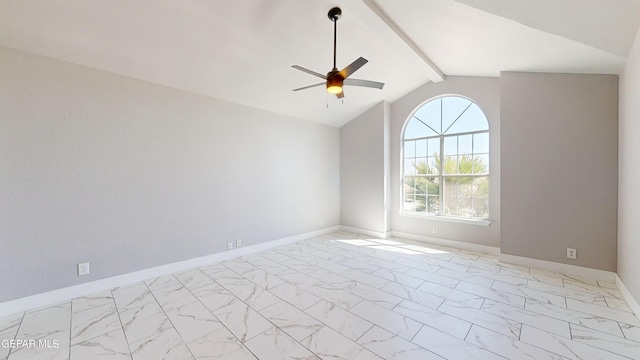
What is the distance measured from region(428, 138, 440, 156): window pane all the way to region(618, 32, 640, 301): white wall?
229cm

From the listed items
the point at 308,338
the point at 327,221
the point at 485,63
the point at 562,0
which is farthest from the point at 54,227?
the point at 485,63

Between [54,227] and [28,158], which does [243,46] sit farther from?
[54,227]

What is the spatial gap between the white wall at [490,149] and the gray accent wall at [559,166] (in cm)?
48

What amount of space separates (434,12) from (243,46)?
2.18 meters

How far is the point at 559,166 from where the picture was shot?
10.9ft

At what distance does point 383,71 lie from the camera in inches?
161

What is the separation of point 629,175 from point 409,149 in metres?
3.05

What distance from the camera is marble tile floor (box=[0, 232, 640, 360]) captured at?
6.29ft

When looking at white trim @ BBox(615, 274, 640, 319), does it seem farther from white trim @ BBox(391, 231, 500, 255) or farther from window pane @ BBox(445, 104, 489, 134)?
window pane @ BBox(445, 104, 489, 134)

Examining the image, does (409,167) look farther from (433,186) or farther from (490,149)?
(490,149)

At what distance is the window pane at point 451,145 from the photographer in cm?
468

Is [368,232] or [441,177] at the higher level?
[441,177]

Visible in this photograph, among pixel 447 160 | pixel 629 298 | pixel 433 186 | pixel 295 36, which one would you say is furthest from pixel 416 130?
pixel 629 298

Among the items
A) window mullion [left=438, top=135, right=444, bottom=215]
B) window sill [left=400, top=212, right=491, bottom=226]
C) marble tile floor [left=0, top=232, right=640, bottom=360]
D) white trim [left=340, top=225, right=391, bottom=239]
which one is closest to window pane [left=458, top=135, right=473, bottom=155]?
window mullion [left=438, top=135, right=444, bottom=215]
